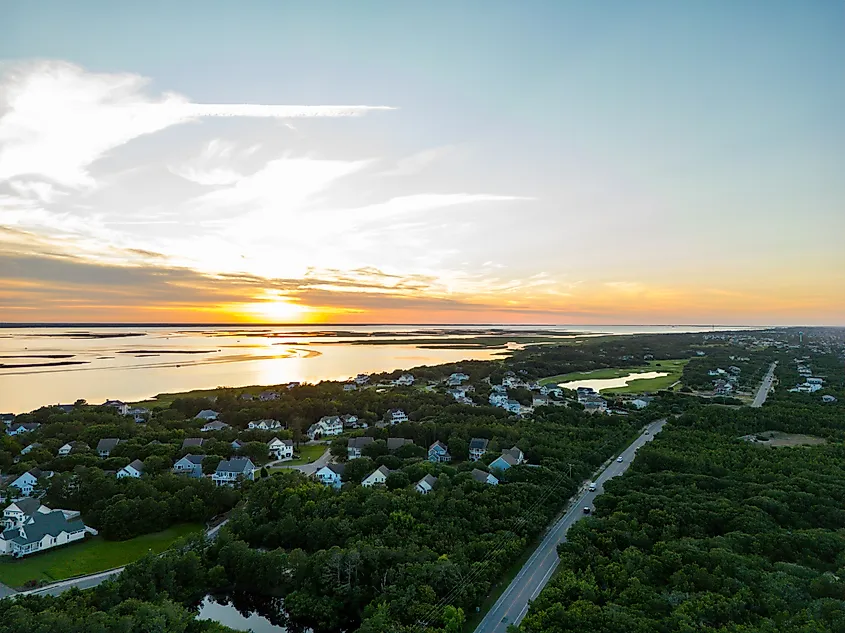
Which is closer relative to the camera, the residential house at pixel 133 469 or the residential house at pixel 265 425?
the residential house at pixel 133 469

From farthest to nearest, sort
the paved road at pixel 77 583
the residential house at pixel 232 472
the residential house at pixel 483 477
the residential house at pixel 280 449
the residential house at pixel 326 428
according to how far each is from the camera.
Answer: the residential house at pixel 326 428, the residential house at pixel 280 449, the residential house at pixel 232 472, the residential house at pixel 483 477, the paved road at pixel 77 583

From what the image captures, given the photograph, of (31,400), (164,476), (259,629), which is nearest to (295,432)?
(164,476)

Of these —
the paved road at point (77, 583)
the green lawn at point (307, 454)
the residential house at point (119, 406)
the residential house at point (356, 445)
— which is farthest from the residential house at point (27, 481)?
the residential house at point (119, 406)

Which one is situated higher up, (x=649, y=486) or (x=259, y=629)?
(x=649, y=486)

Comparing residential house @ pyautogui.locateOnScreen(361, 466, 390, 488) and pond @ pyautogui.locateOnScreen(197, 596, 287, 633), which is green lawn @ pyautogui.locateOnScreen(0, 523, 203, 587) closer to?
pond @ pyautogui.locateOnScreen(197, 596, 287, 633)

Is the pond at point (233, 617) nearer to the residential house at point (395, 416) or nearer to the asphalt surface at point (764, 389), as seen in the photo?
the residential house at point (395, 416)

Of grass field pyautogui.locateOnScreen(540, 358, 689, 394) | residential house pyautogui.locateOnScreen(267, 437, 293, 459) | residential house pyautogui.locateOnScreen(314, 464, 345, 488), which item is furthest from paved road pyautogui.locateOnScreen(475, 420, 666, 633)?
grass field pyautogui.locateOnScreen(540, 358, 689, 394)

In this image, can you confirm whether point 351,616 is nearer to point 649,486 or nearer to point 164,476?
point 164,476
